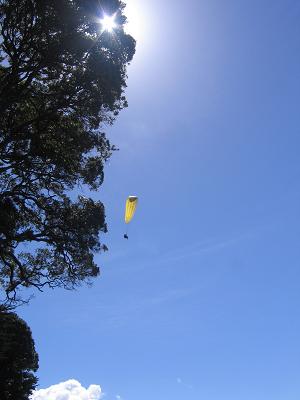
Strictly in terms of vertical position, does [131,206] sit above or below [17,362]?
above

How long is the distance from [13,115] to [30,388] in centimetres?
2186

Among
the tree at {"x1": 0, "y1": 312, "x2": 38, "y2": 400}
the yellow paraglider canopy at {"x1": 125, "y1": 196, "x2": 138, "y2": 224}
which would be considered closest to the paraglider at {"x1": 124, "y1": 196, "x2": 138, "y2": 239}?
the yellow paraglider canopy at {"x1": 125, "y1": 196, "x2": 138, "y2": 224}

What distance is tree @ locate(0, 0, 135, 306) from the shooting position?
15797 mm

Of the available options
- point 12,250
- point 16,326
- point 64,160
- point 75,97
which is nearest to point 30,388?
point 16,326

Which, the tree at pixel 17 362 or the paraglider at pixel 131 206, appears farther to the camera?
the tree at pixel 17 362

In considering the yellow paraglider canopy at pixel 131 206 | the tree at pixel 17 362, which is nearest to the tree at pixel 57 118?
the yellow paraglider canopy at pixel 131 206

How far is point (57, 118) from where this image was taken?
17.0 meters

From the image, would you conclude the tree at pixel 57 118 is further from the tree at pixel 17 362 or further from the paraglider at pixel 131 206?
the tree at pixel 17 362

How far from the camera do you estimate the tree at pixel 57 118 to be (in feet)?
→ 51.8

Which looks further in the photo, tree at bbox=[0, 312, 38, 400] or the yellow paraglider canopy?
tree at bbox=[0, 312, 38, 400]

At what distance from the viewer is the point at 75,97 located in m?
17.0

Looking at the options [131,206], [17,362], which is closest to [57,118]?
[131,206]

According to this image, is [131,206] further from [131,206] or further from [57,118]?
[57,118]

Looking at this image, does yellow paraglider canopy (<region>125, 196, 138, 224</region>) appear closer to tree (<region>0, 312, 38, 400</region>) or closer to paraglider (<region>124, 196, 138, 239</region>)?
paraglider (<region>124, 196, 138, 239</region>)
